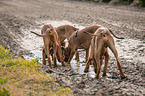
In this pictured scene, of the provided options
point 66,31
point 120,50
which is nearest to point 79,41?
point 66,31

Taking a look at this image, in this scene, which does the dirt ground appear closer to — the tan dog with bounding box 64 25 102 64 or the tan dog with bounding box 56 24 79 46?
the tan dog with bounding box 64 25 102 64

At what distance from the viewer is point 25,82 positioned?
21.3 ft

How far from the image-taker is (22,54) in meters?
10.5

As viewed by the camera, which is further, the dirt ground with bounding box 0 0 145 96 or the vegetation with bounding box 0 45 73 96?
the dirt ground with bounding box 0 0 145 96

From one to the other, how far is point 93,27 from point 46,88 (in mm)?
3293

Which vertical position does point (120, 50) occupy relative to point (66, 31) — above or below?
below

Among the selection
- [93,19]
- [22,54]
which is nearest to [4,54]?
[22,54]

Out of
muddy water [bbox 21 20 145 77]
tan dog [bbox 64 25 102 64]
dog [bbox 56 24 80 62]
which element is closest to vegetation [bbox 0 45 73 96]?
tan dog [bbox 64 25 102 64]

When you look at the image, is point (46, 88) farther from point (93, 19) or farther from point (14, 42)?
point (93, 19)

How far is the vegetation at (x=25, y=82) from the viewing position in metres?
5.75

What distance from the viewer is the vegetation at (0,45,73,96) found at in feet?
18.9

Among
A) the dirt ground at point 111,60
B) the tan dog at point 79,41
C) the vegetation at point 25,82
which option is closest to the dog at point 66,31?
the tan dog at point 79,41

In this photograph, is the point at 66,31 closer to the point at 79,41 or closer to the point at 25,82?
the point at 79,41

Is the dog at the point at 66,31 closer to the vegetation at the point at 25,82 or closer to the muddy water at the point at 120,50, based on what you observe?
the muddy water at the point at 120,50
